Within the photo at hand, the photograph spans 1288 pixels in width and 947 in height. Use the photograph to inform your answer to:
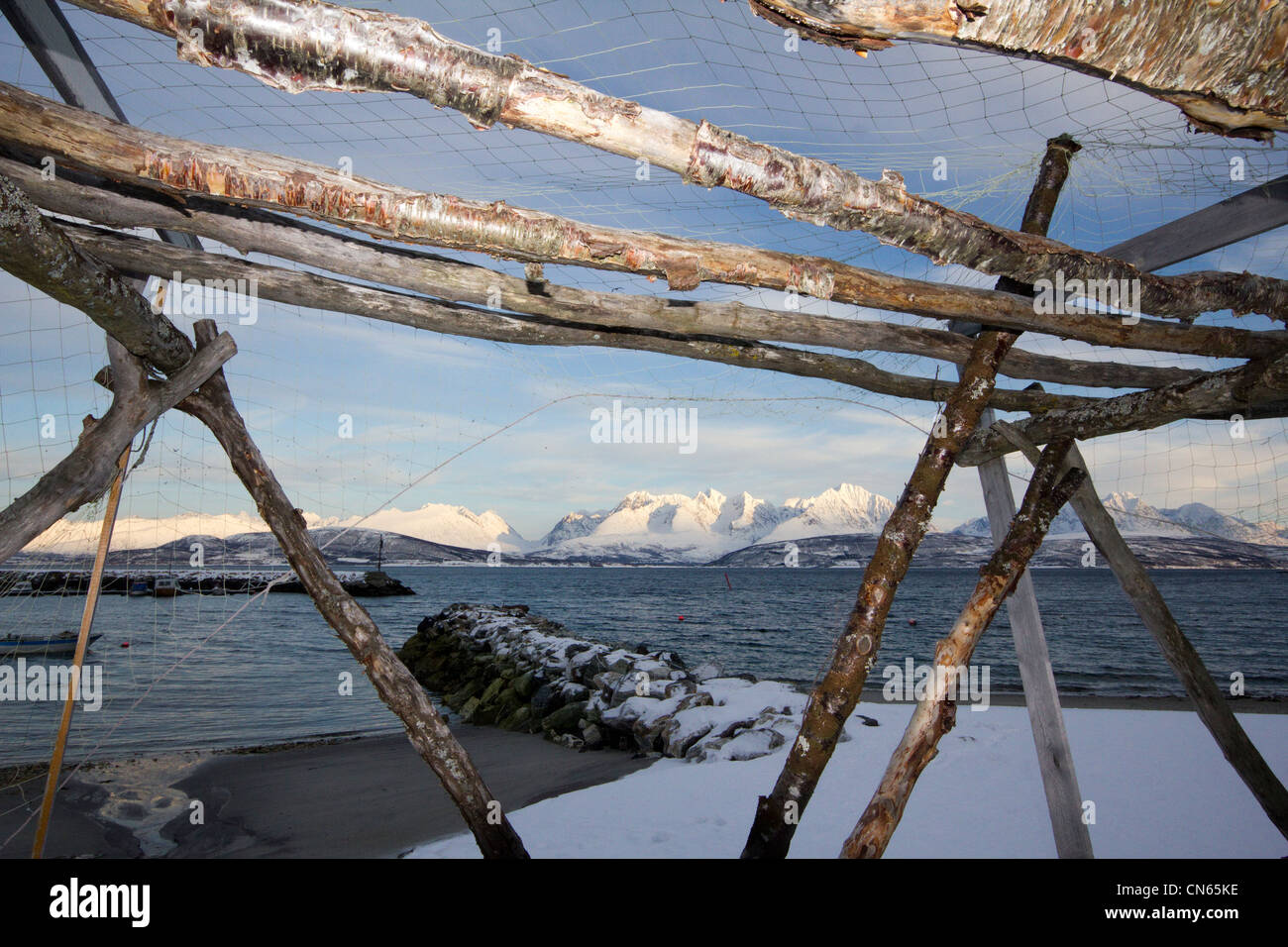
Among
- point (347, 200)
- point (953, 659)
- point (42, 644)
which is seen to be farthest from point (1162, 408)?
point (42, 644)

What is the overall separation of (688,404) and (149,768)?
9455 millimetres

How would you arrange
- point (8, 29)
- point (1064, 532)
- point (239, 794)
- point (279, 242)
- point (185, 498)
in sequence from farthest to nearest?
point (1064, 532)
point (239, 794)
point (185, 498)
point (8, 29)
point (279, 242)

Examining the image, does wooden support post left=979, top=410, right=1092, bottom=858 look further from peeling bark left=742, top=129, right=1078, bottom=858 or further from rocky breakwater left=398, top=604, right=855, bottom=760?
rocky breakwater left=398, top=604, right=855, bottom=760

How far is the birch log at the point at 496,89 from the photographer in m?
1.35

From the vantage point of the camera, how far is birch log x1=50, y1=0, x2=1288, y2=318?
1.35 metres

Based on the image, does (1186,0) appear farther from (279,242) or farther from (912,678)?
(912,678)

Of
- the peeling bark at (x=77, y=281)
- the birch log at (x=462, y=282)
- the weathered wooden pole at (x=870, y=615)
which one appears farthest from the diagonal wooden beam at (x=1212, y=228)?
the peeling bark at (x=77, y=281)

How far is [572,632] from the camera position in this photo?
22.9m

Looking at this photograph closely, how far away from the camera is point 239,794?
26.6 feet

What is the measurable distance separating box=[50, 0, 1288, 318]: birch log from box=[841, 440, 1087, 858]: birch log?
181cm

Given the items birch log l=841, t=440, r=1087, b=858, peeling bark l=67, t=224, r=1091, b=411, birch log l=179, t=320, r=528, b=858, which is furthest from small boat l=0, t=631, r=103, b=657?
birch log l=841, t=440, r=1087, b=858

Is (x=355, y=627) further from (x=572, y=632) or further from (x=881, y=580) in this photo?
(x=572, y=632)
